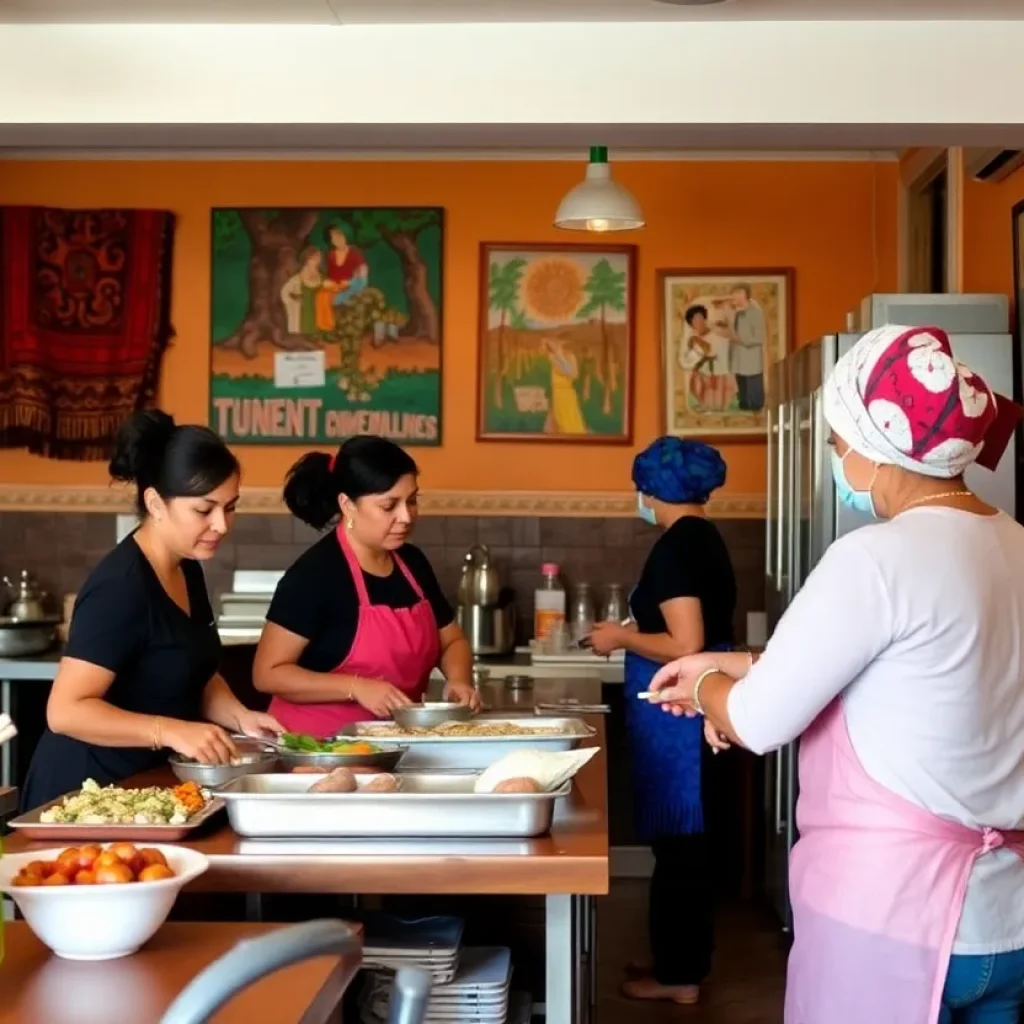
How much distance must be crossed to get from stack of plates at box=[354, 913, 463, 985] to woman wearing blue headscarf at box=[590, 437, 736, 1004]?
→ 1.68 metres

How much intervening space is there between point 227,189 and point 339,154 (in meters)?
0.49

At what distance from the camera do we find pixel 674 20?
12.5ft

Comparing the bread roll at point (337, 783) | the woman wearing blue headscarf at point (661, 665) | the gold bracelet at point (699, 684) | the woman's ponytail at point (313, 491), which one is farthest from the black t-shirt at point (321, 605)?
the gold bracelet at point (699, 684)

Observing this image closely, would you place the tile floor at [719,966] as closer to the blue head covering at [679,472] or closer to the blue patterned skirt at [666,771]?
the blue patterned skirt at [666,771]

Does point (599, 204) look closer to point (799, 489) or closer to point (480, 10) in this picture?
point (799, 489)

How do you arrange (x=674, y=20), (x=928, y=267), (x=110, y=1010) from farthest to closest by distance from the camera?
1. (x=928, y=267)
2. (x=674, y=20)
3. (x=110, y=1010)

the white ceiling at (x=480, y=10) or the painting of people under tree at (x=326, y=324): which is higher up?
the white ceiling at (x=480, y=10)

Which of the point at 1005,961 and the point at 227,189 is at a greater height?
the point at 227,189

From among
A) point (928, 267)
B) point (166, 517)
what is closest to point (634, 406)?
point (928, 267)

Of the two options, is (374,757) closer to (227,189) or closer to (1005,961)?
(1005,961)

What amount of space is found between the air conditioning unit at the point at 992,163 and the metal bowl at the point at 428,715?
253 cm

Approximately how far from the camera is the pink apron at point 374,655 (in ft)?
12.3

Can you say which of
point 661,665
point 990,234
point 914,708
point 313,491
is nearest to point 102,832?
point 914,708

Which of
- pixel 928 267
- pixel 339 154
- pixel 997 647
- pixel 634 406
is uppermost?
pixel 339 154
